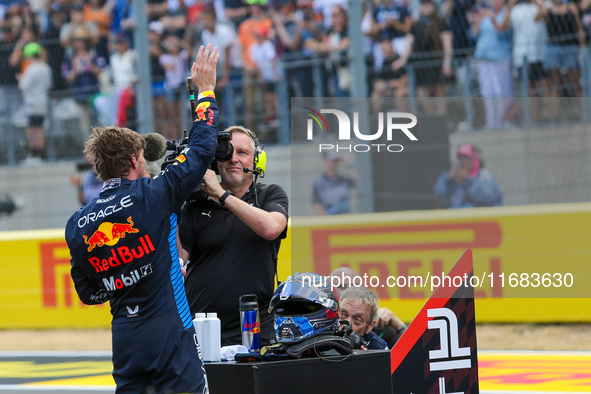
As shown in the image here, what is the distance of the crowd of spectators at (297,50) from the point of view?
7.69 meters

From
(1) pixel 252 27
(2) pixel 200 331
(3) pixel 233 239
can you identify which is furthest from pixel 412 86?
(2) pixel 200 331

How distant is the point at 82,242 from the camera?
10.0 ft

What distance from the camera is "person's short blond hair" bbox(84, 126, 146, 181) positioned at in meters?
3.01

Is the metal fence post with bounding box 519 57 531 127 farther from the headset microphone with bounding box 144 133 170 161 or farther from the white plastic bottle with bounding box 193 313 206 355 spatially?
the white plastic bottle with bounding box 193 313 206 355

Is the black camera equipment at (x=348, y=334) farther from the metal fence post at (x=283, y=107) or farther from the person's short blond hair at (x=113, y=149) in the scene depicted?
the metal fence post at (x=283, y=107)

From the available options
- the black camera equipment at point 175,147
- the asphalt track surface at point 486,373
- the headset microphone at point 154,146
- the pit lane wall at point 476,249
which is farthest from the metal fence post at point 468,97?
the headset microphone at point 154,146

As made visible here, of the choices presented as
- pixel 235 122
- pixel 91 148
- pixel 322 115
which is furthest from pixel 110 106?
pixel 91 148

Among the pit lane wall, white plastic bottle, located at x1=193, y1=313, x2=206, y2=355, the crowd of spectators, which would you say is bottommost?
the pit lane wall

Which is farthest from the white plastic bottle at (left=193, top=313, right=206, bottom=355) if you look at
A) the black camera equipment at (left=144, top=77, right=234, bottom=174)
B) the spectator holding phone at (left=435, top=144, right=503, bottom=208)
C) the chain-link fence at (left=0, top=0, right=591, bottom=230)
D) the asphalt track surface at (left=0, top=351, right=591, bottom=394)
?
the spectator holding phone at (left=435, top=144, right=503, bottom=208)

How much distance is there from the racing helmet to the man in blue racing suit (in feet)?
1.20

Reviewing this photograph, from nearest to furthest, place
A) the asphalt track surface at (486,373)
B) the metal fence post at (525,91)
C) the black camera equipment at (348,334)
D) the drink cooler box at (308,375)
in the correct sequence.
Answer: the drink cooler box at (308,375)
the black camera equipment at (348,334)
the asphalt track surface at (486,373)
the metal fence post at (525,91)

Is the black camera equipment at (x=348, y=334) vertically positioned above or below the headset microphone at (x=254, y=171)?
below

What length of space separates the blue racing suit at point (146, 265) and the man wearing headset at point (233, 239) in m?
0.50

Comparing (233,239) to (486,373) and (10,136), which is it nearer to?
(486,373)
